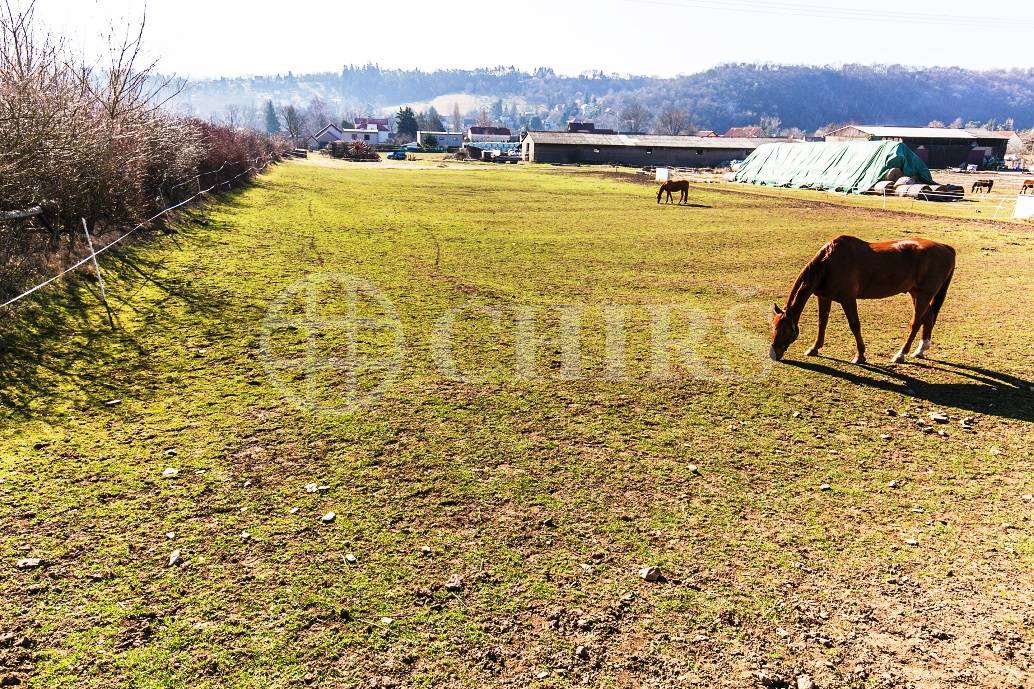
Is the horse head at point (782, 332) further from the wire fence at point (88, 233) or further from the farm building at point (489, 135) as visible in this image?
the farm building at point (489, 135)

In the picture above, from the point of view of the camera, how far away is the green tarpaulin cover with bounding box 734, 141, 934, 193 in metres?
41.9

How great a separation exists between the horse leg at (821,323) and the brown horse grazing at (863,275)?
0.02m

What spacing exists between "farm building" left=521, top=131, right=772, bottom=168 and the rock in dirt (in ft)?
274

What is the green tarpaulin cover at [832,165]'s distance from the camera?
4194 centimetres

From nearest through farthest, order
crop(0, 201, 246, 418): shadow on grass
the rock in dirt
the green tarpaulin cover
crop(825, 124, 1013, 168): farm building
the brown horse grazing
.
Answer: the rock in dirt < crop(0, 201, 246, 418): shadow on grass < the brown horse grazing < the green tarpaulin cover < crop(825, 124, 1013, 168): farm building

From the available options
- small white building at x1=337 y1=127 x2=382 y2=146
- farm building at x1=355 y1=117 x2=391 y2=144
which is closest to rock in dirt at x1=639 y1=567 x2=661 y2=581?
small white building at x1=337 y1=127 x2=382 y2=146

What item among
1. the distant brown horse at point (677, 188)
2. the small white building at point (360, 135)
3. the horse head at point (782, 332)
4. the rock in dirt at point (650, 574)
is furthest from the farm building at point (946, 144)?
the small white building at point (360, 135)

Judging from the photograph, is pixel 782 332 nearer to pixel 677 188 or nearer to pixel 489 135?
pixel 677 188

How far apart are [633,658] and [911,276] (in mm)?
8132

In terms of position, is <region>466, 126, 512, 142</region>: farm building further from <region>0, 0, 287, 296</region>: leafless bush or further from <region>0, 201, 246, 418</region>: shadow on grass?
<region>0, 201, 246, 418</region>: shadow on grass

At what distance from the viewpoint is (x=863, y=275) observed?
28.9 feet

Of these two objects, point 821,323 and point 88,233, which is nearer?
point 821,323

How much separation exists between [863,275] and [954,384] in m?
2.08

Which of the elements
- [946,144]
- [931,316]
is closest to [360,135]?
[946,144]
